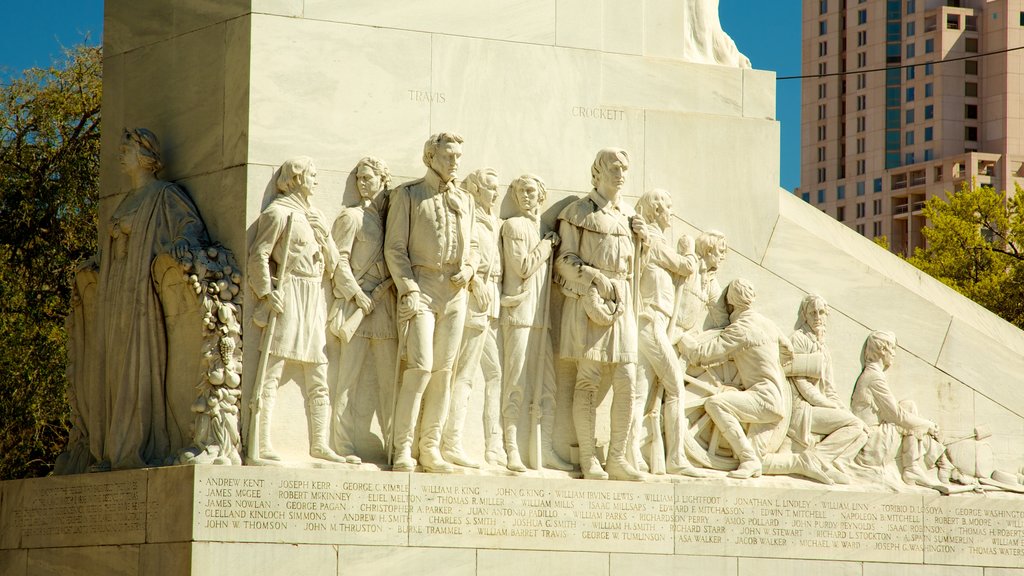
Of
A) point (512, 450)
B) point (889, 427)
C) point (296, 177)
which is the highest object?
point (296, 177)

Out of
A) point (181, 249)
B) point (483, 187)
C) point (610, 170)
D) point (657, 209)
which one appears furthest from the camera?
point (657, 209)

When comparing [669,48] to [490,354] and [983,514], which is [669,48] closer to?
[490,354]

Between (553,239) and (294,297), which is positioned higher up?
(553,239)

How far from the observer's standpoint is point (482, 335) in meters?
18.4

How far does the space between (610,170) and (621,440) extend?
268cm

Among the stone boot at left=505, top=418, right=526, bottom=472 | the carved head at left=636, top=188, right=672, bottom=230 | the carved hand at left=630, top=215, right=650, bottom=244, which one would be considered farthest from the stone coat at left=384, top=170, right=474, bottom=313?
the carved head at left=636, top=188, right=672, bottom=230

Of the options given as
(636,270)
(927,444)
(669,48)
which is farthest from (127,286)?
(927,444)

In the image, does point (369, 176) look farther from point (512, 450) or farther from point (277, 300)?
point (512, 450)

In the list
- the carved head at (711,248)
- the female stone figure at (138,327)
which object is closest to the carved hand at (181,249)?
the female stone figure at (138,327)

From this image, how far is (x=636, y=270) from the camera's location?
18.9 meters

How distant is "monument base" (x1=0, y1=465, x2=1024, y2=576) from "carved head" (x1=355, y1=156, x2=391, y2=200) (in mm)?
2712

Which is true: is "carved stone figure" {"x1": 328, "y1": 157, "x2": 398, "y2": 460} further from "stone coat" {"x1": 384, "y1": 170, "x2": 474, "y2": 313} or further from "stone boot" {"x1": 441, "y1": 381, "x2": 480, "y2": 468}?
"stone boot" {"x1": 441, "y1": 381, "x2": 480, "y2": 468}

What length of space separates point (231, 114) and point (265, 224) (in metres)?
1.30

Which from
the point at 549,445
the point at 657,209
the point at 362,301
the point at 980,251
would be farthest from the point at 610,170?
the point at 980,251
